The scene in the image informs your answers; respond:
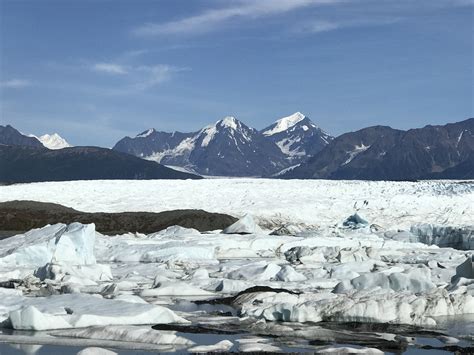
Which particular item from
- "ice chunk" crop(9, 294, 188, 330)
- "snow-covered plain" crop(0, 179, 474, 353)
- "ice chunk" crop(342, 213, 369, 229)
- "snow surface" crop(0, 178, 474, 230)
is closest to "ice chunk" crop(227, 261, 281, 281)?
"snow-covered plain" crop(0, 179, 474, 353)

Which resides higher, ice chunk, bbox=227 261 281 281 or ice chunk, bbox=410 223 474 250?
ice chunk, bbox=410 223 474 250

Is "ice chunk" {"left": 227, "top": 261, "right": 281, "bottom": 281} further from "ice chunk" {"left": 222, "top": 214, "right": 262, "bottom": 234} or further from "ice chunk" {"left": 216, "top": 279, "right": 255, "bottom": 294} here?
"ice chunk" {"left": 222, "top": 214, "right": 262, "bottom": 234}

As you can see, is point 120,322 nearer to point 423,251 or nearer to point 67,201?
point 423,251

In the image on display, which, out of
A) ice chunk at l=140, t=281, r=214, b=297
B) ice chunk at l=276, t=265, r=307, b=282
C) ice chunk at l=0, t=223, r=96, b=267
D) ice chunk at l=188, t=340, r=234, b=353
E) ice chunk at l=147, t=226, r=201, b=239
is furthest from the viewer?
ice chunk at l=147, t=226, r=201, b=239

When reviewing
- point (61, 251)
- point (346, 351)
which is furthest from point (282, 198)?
point (346, 351)

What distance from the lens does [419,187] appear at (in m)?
52.8

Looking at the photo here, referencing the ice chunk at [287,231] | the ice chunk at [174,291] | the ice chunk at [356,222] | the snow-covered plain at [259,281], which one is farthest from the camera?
the ice chunk at [356,222]

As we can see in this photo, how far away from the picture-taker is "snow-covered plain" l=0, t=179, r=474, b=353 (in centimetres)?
1178

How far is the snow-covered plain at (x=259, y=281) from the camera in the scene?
1178cm

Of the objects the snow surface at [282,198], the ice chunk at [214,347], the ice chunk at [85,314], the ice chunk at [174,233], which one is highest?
the snow surface at [282,198]

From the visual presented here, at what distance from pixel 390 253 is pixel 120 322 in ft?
52.9

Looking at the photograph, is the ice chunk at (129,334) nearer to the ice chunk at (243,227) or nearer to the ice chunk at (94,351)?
the ice chunk at (94,351)

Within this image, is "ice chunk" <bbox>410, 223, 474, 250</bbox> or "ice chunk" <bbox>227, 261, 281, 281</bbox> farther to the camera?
"ice chunk" <bbox>410, 223, 474, 250</bbox>

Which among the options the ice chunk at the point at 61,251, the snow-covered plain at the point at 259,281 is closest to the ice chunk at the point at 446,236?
the snow-covered plain at the point at 259,281
